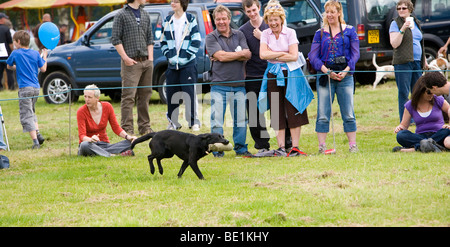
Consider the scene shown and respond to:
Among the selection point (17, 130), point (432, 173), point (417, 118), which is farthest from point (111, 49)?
point (432, 173)

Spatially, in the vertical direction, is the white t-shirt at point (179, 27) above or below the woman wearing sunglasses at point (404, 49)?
above

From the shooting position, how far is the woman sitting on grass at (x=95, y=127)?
952 cm

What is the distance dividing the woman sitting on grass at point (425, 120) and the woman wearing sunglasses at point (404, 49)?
1577 millimetres

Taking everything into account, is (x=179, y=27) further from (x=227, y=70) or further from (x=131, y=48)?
(x=227, y=70)

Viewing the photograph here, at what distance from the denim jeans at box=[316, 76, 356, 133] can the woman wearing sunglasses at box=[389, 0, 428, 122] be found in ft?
6.16

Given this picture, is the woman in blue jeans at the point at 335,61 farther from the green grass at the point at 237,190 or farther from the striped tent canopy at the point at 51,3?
the striped tent canopy at the point at 51,3

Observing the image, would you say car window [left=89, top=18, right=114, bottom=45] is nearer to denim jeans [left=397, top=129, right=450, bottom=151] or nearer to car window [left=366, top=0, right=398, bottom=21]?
car window [left=366, top=0, right=398, bottom=21]

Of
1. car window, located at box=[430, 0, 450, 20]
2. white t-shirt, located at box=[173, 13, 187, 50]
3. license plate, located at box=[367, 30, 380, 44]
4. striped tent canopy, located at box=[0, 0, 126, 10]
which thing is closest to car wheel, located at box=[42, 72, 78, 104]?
white t-shirt, located at box=[173, 13, 187, 50]

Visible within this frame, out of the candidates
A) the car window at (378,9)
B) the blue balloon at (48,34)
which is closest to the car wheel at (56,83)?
the blue balloon at (48,34)

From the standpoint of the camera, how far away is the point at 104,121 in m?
9.68

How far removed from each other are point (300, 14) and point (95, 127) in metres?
7.51

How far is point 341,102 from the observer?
9.07m

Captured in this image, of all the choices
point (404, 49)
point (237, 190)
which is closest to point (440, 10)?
point (404, 49)

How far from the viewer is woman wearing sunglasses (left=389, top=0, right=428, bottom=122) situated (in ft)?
34.4
